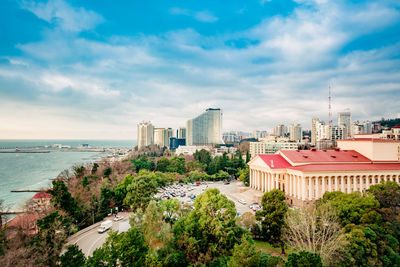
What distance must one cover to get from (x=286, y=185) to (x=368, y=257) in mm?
23433

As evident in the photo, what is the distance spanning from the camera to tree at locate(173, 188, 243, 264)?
1714cm

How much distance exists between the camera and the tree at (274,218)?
21.0m

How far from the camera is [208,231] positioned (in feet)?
59.2

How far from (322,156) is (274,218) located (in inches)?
945

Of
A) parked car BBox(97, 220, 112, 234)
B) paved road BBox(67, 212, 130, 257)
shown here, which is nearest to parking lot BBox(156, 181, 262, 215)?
parked car BBox(97, 220, 112, 234)

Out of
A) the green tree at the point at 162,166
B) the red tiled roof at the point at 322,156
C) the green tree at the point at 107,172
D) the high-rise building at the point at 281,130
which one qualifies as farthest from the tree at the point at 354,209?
the high-rise building at the point at 281,130

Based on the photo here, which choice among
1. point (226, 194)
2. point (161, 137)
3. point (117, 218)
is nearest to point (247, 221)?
point (117, 218)

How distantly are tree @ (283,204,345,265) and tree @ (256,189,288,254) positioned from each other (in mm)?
858

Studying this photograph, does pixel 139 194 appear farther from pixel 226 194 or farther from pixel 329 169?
pixel 329 169

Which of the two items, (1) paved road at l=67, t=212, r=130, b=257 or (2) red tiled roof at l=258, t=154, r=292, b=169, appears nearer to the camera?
(1) paved road at l=67, t=212, r=130, b=257

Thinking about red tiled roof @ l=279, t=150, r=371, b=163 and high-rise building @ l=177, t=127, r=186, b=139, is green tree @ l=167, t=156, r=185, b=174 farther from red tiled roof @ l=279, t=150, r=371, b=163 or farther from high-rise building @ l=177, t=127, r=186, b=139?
high-rise building @ l=177, t=127, r=186, b=139

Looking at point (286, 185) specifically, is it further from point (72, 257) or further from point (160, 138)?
point (160, 138)

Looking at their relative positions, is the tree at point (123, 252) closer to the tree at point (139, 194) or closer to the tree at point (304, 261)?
the tree at point (304, 261)

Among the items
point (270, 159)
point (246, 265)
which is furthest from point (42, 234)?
point (270, 159)
